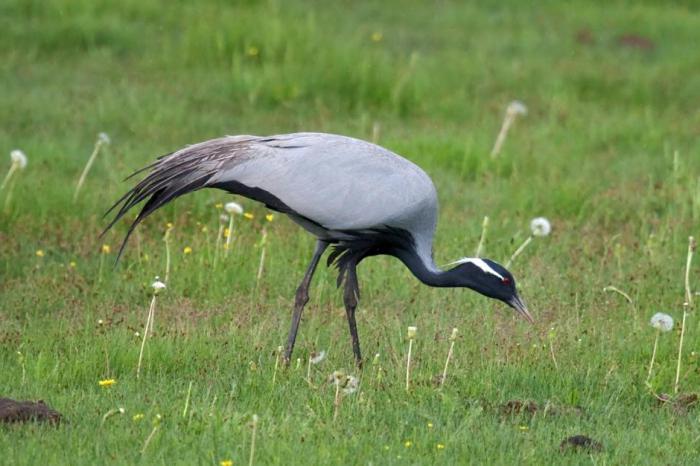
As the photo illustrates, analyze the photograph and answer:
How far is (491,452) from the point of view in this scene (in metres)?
4.99

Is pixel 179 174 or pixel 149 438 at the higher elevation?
pixel 179 174

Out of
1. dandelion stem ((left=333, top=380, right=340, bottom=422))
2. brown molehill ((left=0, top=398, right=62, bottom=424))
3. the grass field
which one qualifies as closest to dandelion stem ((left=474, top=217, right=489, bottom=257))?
the grass field

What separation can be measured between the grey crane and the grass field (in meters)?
0.38

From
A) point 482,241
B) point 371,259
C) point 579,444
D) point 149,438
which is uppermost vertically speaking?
point 482,241

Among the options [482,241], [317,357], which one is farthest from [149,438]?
[482,241]

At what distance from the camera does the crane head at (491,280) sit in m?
6.00

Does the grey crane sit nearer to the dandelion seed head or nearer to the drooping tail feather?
the drooping tail feather

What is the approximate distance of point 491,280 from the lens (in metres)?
6.03

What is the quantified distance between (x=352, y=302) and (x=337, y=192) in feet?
1.86

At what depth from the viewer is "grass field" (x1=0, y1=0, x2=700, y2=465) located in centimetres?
522

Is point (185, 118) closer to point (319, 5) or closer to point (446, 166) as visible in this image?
point (446, 166)

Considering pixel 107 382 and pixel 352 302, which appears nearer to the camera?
pixel 107 382

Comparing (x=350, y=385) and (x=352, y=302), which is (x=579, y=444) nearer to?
(x=350, y=385)

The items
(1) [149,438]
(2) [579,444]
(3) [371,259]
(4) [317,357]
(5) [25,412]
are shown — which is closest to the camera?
(1) [149,438]
